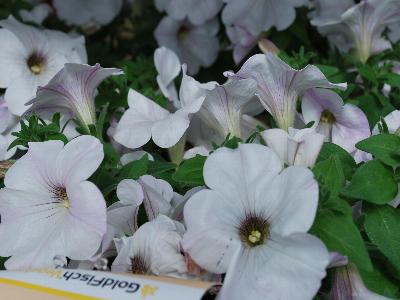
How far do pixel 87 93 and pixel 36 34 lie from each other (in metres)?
0.28

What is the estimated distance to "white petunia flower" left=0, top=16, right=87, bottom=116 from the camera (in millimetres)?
1127

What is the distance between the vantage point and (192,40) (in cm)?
158

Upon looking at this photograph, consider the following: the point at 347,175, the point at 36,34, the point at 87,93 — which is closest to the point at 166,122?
the point at 87,93

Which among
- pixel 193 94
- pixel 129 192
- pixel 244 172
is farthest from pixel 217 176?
pixel 193 94

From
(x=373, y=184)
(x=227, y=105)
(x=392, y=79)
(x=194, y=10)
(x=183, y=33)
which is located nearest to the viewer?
(x=373, y=184)

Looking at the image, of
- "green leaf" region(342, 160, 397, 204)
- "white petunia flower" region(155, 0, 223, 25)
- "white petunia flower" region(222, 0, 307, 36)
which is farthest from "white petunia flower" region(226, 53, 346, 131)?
"white petunia flower" region(155, 0, 223, 25)

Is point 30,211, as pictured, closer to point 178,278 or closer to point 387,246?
point 178,278

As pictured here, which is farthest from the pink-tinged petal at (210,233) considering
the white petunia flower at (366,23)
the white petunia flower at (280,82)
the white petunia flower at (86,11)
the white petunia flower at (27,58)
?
the white petunia flower at (86,11)

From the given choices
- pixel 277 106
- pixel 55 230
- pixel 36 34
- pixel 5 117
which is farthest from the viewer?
pixel 36 34

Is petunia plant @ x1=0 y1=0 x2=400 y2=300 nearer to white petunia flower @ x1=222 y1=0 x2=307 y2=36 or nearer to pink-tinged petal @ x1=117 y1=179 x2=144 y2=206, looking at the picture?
pink-tinged petal @ x1=117 y1=179 x2=144 y2=206

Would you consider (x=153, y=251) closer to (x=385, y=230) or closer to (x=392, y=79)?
(x=385, y=230)

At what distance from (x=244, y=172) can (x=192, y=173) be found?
100 millimetres

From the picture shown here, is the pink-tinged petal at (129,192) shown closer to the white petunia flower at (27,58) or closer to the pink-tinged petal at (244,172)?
the pink-tinged petal at (244,172)

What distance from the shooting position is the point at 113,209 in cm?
82
